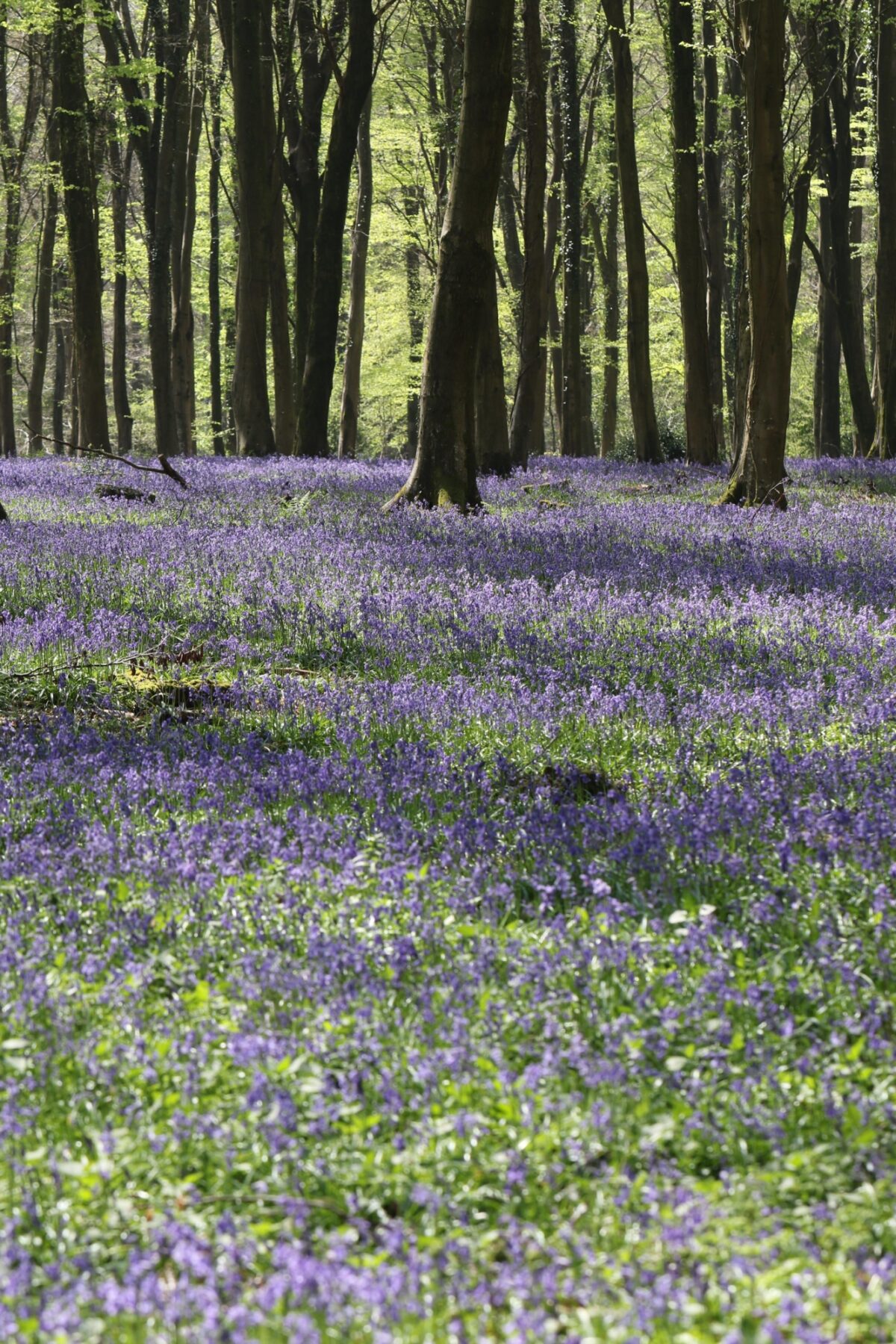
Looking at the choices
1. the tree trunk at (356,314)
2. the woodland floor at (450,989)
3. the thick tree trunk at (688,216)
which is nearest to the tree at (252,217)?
the tree trunk at (356,314)

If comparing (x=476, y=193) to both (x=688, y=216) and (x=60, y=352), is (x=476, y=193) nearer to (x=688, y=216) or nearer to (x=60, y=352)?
(x=688, y=216)

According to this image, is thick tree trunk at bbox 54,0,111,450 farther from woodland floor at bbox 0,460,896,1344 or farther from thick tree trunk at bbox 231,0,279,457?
woodland floor at bbox 0,460,896,1344

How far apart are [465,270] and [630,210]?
31.7 ft

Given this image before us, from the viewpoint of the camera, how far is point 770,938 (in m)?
3.76

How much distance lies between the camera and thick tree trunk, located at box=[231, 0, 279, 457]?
20.8 meters

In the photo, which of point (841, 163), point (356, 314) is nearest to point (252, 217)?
point (356, 314)

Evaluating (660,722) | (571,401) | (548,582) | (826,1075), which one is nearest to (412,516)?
(548,582)

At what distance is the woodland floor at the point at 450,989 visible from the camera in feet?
8.12

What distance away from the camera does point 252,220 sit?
69.4 ft

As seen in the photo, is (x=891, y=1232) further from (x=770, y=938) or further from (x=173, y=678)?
(x=173, y=678)

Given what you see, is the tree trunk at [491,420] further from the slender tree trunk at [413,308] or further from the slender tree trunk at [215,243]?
the slender tree trunk at [413,308]

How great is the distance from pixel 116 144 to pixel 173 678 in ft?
104

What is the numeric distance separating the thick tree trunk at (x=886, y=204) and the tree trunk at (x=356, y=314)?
32.1 ft

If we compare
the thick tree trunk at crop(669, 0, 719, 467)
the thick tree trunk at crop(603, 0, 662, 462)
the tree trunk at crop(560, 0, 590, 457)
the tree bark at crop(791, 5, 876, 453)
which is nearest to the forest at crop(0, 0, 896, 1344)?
the thick tree trunk at crop(669, 0, 719, 467)
